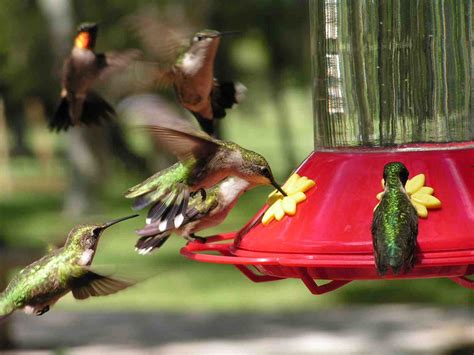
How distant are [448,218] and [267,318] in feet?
33.4

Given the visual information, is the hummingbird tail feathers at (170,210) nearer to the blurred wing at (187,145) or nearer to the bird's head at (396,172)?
the blurred wing at (187,145)

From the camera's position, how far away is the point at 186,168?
12.0ft

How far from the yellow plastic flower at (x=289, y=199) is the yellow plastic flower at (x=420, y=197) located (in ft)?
0.99

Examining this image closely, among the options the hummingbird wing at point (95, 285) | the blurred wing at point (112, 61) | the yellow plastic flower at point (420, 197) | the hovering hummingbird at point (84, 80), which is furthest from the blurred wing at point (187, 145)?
the blurred wing at point (112, 61)

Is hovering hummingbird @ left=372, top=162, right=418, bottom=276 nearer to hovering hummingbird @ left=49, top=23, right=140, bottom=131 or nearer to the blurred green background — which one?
the blurred green background

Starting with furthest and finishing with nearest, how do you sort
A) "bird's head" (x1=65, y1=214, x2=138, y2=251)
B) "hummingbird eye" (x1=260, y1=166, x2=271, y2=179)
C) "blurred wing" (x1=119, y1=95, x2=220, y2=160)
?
"bird's head" (x1=65, y1=214, x2=138, y2=251) → "hummingbird eye" (x1=260, y1=166, x2=271, y2=179) → "blurred wing" (x1=119, y1=95, x2=220, y2=160)

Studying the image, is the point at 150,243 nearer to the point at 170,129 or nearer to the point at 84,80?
the point at 84,80

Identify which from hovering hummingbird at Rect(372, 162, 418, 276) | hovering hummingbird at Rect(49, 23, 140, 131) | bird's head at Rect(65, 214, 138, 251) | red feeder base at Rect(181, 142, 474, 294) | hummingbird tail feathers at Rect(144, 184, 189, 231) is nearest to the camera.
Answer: hovering hummingbird at Rect(372, 162, 418, 276)

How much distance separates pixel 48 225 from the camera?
891 inches

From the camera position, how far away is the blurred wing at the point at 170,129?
11.1 ft

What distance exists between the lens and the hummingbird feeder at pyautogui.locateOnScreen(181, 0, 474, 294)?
3.19 meters

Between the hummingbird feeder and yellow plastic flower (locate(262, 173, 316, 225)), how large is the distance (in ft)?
0.04

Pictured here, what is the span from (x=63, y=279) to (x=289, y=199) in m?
1.01

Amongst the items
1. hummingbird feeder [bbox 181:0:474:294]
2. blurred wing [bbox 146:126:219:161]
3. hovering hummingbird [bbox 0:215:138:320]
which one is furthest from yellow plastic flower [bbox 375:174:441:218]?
hovering hummingbird [bbox 0:215:138:320]
